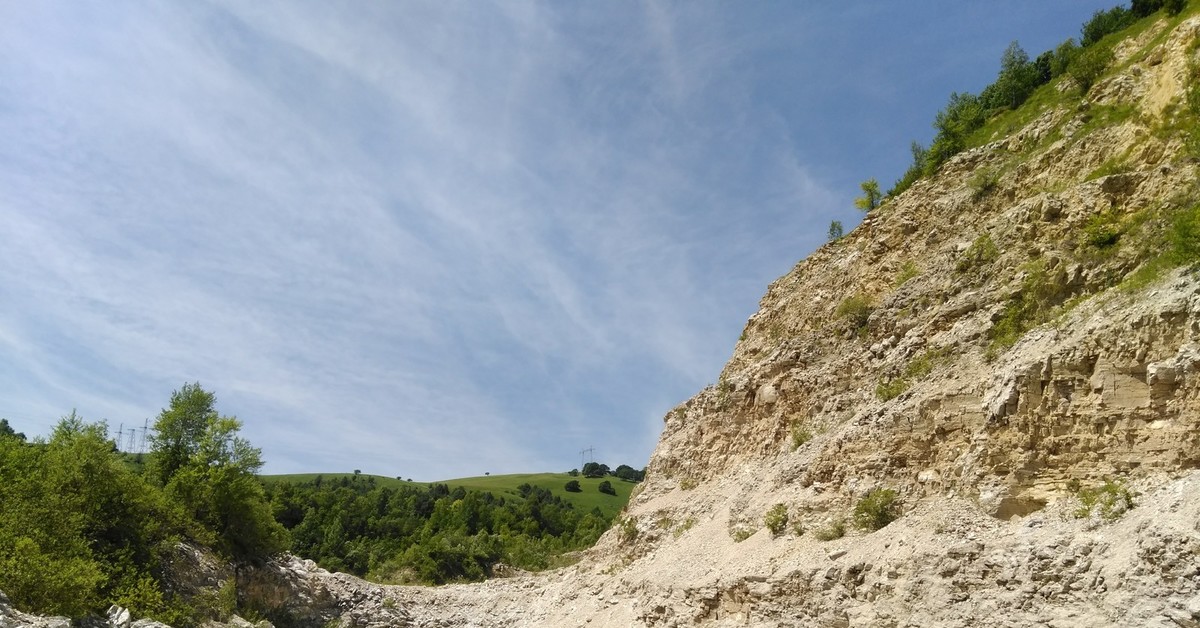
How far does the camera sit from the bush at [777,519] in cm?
1623

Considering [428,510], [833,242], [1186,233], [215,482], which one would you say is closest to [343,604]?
[215,482]

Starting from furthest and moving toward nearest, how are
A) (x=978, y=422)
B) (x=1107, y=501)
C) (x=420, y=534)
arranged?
(x=420, y=534) < (x=978, y=422) < (x=1107, y=501)

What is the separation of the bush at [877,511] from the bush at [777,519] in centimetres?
242

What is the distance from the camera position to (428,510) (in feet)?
244

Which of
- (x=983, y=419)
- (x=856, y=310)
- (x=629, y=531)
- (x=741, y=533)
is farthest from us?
(x=629, y=531)

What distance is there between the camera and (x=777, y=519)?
1630cm

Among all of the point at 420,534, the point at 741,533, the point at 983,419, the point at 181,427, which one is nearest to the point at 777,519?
the point at 741,533

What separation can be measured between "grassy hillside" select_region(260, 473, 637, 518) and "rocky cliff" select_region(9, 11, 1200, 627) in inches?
Answer: 2698

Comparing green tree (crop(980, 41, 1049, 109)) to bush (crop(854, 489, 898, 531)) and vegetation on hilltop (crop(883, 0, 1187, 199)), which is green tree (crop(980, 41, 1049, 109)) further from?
bush (crop(854, 489, 898, 531))

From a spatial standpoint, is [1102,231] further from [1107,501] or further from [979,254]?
[1107,501]

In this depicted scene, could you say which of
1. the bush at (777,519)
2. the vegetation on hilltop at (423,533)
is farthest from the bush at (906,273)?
the vegetation on hilltop at (423,533)

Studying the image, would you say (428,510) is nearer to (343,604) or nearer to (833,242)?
(343,604)

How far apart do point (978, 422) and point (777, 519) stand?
17.4 ft

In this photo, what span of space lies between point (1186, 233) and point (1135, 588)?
6.12 m
